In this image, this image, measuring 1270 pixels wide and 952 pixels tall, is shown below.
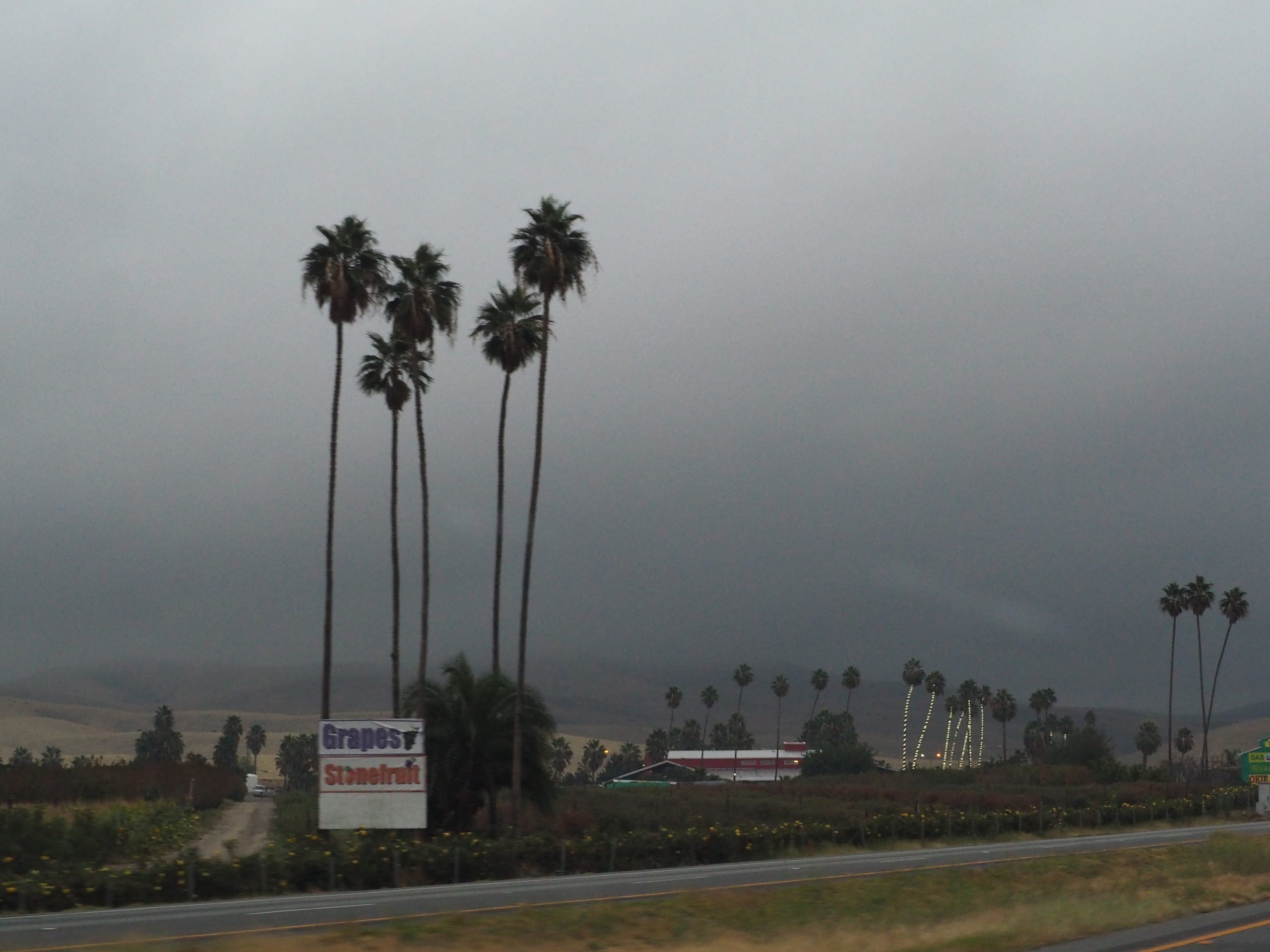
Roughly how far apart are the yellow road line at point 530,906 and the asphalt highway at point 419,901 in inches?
2.8

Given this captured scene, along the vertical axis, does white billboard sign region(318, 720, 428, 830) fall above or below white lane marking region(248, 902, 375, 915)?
above

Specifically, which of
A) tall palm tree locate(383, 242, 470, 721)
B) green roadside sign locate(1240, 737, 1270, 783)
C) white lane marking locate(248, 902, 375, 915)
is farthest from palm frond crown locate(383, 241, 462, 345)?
green roadside sign locate(1240, 737, 1270, 783)

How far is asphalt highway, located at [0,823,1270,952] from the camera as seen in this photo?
25.5m

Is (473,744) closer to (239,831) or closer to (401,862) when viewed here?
(401,862)

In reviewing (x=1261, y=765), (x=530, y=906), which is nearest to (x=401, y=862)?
(x=530, y=906)

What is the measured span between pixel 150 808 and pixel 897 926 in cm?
5543

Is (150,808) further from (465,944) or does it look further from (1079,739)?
(1079,739)

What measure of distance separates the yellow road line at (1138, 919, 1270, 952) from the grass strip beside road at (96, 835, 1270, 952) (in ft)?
4.35

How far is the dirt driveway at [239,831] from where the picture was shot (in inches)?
2424

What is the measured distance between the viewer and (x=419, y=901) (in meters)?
32.7

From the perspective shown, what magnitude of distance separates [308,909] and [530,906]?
17.2 ft

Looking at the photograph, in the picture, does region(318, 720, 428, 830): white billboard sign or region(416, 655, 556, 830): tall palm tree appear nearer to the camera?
region(318, 720, 428, 830): white billboard sign

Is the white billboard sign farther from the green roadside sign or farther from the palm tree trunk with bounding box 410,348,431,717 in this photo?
the green roadside sign

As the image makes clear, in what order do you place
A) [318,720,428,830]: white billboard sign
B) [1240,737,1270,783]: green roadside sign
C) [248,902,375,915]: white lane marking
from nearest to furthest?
[248,902,375,915]: white lane marking
[318,720,428,830]: white billboard sign
[1240,737,1270,783]: green roadside sign
